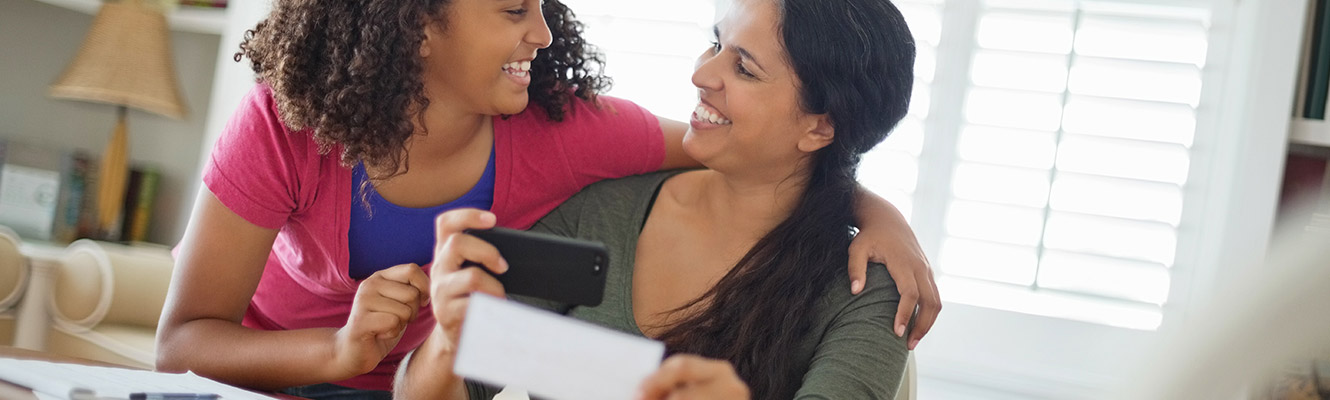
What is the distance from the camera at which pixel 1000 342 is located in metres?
2.17

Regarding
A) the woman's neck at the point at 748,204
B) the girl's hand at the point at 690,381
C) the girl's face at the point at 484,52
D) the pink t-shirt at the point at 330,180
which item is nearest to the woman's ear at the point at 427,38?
the girl's face at the point at 484,52

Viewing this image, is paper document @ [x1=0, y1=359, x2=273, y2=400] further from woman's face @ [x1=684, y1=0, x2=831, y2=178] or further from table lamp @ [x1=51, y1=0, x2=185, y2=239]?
table lamp @ [x1=51, y1=0, x2=185, y2=239]

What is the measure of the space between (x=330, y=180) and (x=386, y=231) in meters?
0.10

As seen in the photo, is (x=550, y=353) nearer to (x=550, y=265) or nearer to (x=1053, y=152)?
(x=550, y=265)

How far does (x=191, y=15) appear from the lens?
2709mm

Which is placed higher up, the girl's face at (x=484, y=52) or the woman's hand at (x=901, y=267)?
the girl's face at (x=484, y=52)

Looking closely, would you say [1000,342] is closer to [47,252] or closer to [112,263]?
[112,263]

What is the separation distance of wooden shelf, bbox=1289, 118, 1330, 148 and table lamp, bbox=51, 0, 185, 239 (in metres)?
2.54

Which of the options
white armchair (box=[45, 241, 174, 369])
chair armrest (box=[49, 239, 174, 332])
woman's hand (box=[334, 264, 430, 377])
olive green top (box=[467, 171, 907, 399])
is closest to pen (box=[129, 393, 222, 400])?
woman's hand (box=[334, 264, 430, 377])

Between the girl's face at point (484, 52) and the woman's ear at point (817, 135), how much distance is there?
0.36 m

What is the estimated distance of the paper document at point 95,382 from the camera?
2.80 feet

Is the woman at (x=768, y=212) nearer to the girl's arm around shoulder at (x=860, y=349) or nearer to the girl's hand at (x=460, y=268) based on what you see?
the girl's arm around shoulder at (x=860, y=349)

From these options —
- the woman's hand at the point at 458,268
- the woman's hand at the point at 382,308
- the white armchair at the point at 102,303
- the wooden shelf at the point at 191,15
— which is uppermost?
the wooden shelf at the point at 191,15

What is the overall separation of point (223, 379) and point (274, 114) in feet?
1.06
